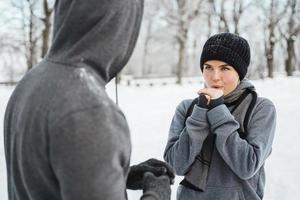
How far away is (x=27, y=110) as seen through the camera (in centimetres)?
136

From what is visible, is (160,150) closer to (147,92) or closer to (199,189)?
(199,189)

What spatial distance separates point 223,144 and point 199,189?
12.9 inches

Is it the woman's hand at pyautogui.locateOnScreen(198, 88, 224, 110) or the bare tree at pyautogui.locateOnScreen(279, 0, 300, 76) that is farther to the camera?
the bare tree at pyautogui.locateOnScreen(279, 0, 300, 76)

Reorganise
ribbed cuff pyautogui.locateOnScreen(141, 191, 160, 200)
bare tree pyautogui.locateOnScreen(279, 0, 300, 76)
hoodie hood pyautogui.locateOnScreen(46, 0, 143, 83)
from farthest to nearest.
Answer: bare tree pyautogui.locateOnScreen(279, 0, 300, 76), ribbed cuff pyautogui.locateOnScreen(141, 191, 160, 200), hoodie hood pyautogui.locateOnScreen(46, 0, 143, 83)

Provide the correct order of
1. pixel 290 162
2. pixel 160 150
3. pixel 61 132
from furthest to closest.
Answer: pixel 160 150 < pixel 290 162 < pixel 61 132

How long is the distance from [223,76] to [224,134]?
426mm

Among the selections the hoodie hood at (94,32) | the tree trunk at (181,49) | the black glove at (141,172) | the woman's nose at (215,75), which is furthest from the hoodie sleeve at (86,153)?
the tree trunk at (181,49)

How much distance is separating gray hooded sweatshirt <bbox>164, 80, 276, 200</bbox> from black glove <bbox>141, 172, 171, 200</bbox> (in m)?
0.85

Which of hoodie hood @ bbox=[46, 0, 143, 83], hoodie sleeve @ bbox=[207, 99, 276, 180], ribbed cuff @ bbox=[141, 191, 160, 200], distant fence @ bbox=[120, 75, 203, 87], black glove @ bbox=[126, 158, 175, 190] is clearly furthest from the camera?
distant fence @ bbox=[120, 75, 203, 87]

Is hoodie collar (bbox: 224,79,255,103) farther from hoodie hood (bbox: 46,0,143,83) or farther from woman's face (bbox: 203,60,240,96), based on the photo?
hoodie hood (bbox: 46,0,143,83)

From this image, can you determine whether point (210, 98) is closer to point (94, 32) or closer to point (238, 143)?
point (238, 143)

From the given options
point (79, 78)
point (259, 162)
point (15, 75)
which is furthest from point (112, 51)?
point (15, 75)

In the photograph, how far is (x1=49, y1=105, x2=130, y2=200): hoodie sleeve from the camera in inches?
49.1

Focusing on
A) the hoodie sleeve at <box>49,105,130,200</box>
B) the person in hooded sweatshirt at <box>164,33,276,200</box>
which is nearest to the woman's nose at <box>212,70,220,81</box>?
the person in hooded sweatshirt at <box>164,33,276,200</box>
